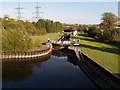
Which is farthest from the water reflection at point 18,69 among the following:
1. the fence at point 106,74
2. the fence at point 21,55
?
the fence at point 106,74

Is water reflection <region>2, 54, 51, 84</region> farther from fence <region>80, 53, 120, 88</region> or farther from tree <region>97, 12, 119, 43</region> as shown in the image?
tree <region>97, 12, 119, 43</region>

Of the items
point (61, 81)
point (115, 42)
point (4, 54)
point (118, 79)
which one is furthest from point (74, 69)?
point (115, 42)

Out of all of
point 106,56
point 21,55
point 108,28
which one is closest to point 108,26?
point 108,28

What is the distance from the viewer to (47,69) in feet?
81.1

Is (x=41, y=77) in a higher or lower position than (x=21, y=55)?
lower

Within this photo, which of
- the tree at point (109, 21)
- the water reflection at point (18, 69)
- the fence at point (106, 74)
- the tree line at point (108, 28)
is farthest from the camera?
the tree at point (109, 21)

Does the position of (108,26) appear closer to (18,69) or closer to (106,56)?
(106,56)

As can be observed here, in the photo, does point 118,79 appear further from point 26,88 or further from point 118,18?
point 118,18

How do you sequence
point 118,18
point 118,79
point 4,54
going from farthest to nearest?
point 118,18 < point 4,54 < point 118,79

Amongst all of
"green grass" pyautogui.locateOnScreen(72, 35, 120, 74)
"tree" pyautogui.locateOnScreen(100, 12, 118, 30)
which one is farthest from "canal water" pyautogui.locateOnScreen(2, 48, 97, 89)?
"tree" pyautogui.locateOnScreen(100, 12, 118, 30)

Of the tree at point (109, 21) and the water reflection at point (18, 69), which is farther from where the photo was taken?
the tree at point (109, 21)

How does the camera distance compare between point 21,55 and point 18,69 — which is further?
point 21,55

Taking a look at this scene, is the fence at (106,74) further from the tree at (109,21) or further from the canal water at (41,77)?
the tree at (109,21)

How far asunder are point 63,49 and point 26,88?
2896cm
